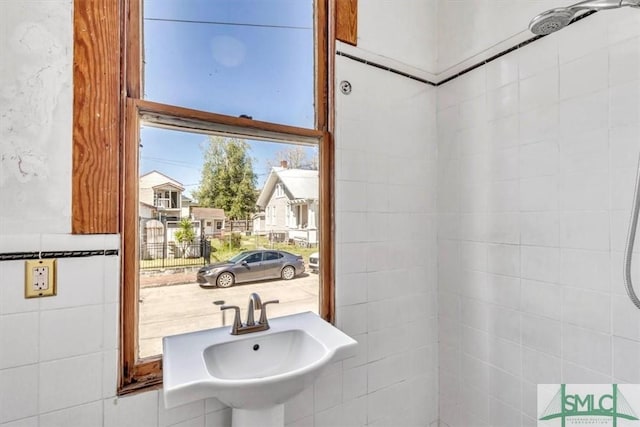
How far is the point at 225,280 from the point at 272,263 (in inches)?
8.6

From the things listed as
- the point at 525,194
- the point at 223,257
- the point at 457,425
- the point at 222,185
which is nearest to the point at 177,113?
the point at 222,185

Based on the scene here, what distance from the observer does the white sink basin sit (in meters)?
0.87

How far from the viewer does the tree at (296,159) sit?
1.46 metres

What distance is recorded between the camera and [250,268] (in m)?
1.38

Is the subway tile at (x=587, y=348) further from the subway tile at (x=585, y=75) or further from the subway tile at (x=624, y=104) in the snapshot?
the subway tile at (x=585, y=75)

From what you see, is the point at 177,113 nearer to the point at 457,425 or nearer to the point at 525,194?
the point at 525,194

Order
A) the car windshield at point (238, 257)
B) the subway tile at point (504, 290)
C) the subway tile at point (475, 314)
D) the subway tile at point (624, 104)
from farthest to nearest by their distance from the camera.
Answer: the subway tile at point (475, 314) → the subway tile at point (504, 290) → the car windshield at point (238, 257) → the subway tile at point (624, 104)

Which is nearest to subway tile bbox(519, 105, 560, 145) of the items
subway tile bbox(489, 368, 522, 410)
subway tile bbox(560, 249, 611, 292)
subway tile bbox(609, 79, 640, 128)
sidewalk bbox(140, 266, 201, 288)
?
subway tile bbox(609, 79, 640, 128)

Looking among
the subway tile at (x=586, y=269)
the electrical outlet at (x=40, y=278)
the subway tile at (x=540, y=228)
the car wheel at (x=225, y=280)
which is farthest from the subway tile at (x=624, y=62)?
the electrical outlet at (x=40, y=278)

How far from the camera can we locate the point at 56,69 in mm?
1007

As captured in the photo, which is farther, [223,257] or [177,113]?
[223,257]

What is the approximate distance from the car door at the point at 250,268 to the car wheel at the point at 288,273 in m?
0.11

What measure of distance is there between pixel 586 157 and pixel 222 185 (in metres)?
1.44

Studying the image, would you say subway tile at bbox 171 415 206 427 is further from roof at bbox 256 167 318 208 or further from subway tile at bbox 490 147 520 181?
subway tile at bbox 490 147 520 181
